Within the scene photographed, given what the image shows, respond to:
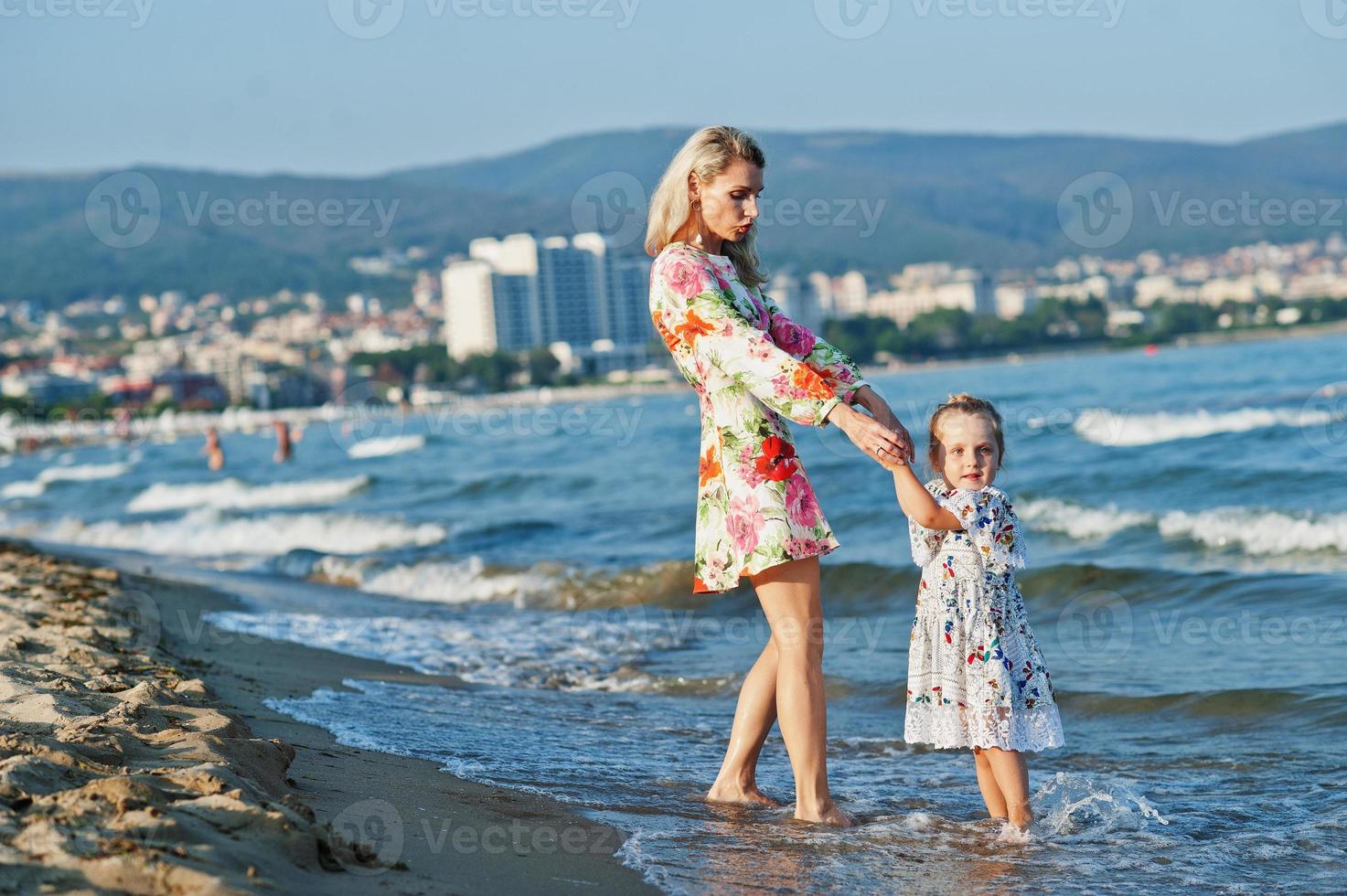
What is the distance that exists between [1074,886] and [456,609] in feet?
24.9

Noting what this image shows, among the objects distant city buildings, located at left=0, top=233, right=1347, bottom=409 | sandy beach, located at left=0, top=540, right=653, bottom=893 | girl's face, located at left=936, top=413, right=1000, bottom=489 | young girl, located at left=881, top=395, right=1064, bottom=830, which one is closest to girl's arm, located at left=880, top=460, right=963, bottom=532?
young girl, located at left=881, top=395, right=1064, bottom=830

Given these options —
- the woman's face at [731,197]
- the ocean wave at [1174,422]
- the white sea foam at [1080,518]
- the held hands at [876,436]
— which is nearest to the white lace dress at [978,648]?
the held hands at [876,436]

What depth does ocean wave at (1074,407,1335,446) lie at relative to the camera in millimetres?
20922

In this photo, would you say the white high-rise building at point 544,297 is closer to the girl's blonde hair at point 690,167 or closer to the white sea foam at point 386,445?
the white sea foam at point 386,445

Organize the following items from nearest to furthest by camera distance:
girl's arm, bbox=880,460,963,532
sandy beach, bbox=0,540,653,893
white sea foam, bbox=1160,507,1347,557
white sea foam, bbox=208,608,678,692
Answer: sandy beach, bbox=0,540,653,893, girl's arm, bbox=880,460,963,532, white sea foam, bbox=208,608,678,692, white sea foam, bbox=1160,507,1347,557

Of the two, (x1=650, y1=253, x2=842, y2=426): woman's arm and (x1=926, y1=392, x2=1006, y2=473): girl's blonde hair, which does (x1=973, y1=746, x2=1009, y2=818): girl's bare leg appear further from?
(x1=650, y1=253, x2=842, y2=426): woman's arm

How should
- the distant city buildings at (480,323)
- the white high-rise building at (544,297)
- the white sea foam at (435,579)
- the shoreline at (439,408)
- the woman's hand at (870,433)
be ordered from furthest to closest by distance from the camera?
the white high-rise building at (544,297)
the distant city buildings at (480,323)
the shoreline at (439,408)
the white sea foam at (435,579)
the woman's hand at (870,433)

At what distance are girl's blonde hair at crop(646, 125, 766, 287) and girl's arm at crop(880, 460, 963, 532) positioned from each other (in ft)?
2.87

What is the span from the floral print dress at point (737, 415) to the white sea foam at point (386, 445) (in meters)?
38.1

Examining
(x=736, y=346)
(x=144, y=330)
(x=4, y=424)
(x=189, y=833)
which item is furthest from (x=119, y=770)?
(x=144, y=330)

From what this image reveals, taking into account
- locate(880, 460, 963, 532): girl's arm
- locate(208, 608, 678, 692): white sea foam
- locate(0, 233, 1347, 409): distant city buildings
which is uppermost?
locate(0, 233, 1347, 409): distant city buildings

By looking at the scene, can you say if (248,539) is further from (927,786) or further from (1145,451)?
(927,786)

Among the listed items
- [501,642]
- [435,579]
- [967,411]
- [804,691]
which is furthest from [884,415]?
[435,579]

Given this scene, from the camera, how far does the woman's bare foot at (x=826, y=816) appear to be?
157 inches
